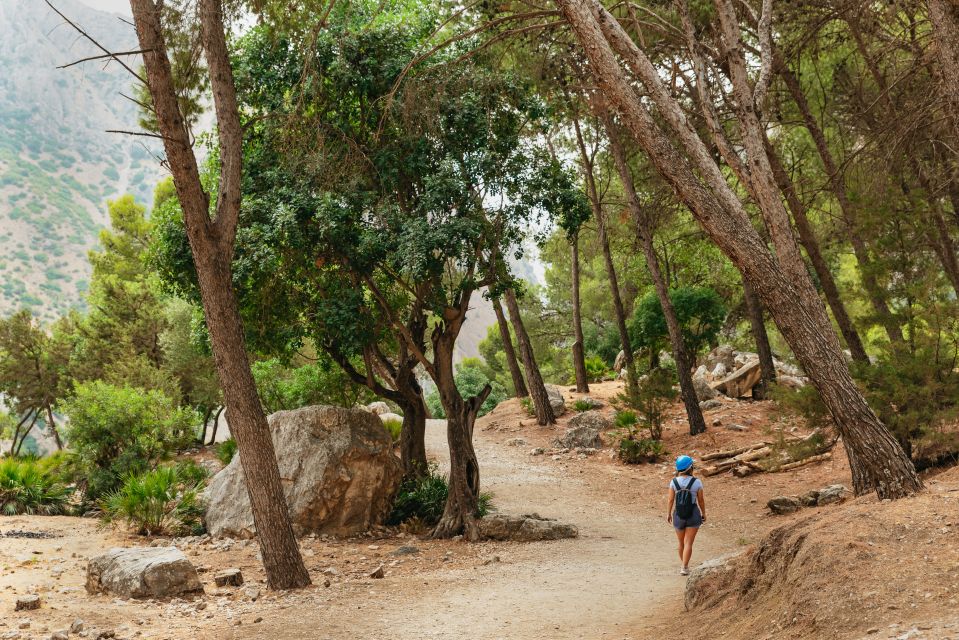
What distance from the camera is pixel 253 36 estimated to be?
11.4m

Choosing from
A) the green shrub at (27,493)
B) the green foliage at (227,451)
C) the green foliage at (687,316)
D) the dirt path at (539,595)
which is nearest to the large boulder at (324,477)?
the dirt path at (539,595)

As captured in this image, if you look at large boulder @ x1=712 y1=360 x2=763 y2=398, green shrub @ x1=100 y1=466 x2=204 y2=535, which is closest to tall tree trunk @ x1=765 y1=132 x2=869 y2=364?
large boulder @ x1=712 y1=360 x2=763 y2=398

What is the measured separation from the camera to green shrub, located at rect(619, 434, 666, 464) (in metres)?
16.3

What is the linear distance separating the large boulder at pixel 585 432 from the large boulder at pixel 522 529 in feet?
22.7

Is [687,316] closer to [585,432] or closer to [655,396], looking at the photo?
[585,432]

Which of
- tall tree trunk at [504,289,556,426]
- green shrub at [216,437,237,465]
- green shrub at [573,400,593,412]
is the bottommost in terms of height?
green shrub at [216,437,237,465]

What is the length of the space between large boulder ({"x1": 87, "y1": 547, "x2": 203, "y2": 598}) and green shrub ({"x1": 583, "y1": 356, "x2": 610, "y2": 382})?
2165cm

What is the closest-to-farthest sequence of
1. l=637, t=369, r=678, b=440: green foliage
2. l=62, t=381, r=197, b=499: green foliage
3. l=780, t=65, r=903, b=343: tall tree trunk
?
1. l=780, t=65, r=903, b=343: tall tree trunk
2. l=62, t=381, r=197, b=499: green foliage
3. l=637, t=369, r=678, b=440: green foliage

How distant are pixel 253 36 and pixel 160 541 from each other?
8108 mm

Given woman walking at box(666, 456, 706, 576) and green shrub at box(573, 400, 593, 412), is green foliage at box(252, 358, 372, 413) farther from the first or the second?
woman walking at box(666, 456, 706, 576)

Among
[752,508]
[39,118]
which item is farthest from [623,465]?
[39,118]

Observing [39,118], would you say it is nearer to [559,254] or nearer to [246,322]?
[559,254]

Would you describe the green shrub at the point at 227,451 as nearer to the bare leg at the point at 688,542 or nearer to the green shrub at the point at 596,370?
the bare leg at the point at 688,542

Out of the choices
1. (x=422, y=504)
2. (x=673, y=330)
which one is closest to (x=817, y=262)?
(x=673, y=330)
